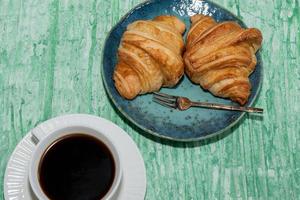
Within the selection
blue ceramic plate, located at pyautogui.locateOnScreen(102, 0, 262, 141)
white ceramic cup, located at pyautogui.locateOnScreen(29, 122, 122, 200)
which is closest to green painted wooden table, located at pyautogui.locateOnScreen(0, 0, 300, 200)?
blue ceramic plate, located at pyautogui.locateOnScreen(102, 0, 262, 141)

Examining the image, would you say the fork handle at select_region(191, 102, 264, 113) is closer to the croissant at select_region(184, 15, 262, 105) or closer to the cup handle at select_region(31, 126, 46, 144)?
the croissant at select_region(184, 15, 262, 105)

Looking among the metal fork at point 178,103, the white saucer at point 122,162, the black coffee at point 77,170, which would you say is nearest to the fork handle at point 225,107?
the metal fork at point 178,103

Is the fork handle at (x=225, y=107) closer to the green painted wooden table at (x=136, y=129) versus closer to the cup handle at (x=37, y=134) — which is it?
the green painted wooden table at (x=136, y=129)

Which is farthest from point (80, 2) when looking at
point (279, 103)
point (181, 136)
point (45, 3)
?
point (279, 103)

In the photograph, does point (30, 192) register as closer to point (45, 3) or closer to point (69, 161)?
point (69, 161)

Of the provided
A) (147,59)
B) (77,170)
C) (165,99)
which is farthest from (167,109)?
(77,170)

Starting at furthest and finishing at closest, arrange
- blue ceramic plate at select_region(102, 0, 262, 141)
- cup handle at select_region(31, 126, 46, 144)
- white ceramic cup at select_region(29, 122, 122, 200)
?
1. blue ceramic plate at select_region(102, 0, 262, 141)
2. cup handle at select_region(31, 126, 46, 144)
3. white ceramic cup at select_region(29, 122, 122, 200)

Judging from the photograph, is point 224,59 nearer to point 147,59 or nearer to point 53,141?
point 147,59

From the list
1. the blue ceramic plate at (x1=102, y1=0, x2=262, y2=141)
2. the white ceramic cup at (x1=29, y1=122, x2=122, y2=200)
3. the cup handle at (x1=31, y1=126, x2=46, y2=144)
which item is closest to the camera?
the white ceramic cup at (x1=29, y1=122, x2=122, y2=200)
